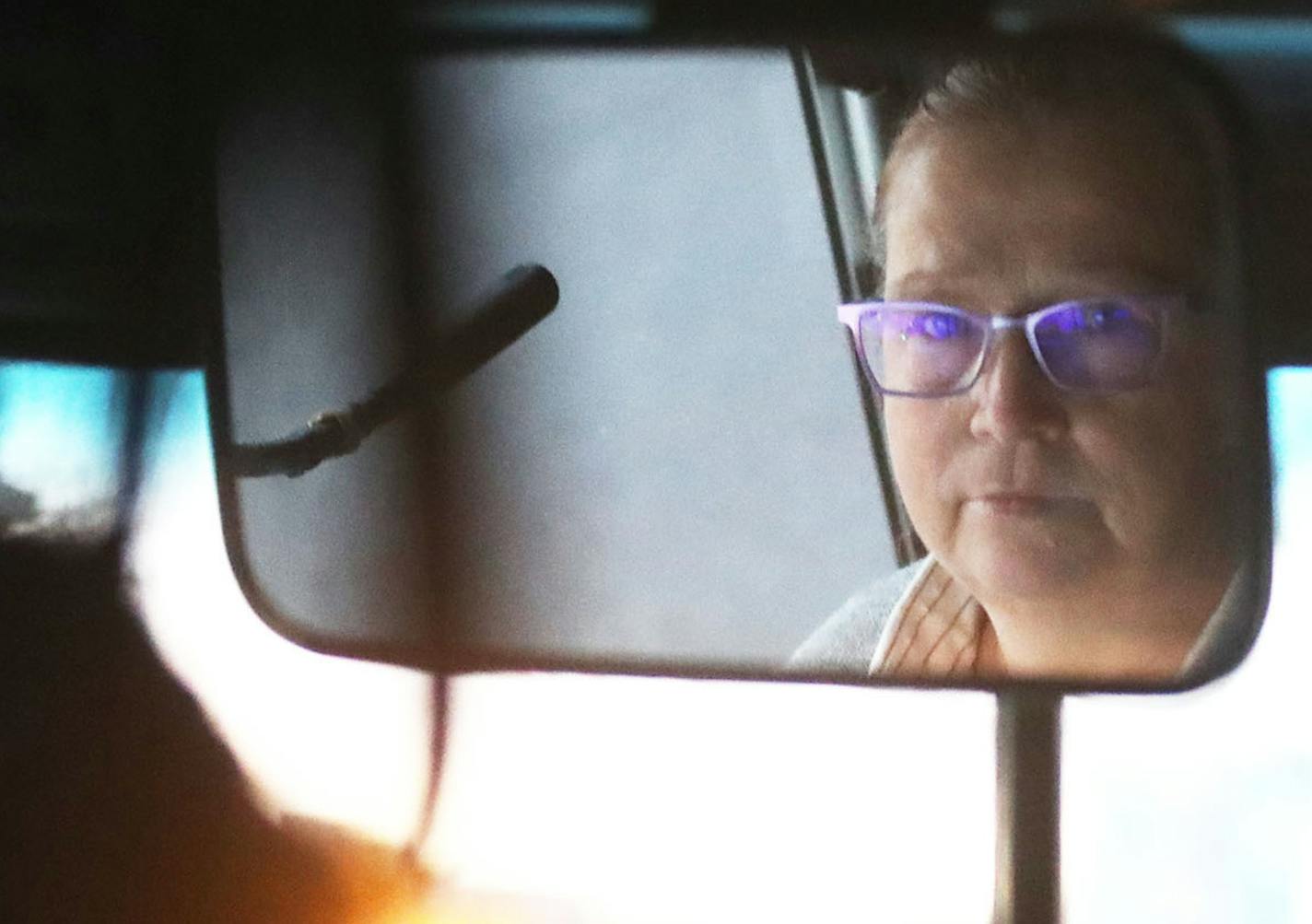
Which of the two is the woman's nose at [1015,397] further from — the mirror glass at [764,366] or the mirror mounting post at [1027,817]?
the mirror mounting post at [1027,817]

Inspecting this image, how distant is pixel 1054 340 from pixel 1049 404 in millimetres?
50

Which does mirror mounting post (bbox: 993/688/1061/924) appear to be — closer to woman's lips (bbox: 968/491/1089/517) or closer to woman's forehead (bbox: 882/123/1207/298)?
woman's lips (bbox: 968/491/1089/517)

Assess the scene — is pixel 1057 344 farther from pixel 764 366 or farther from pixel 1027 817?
pixel 1027 817

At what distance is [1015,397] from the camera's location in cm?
110

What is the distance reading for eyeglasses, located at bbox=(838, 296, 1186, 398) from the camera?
110cm

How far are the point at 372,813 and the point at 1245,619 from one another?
86 cm

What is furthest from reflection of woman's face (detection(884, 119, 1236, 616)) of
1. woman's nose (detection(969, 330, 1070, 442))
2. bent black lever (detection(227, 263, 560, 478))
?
bent black lever (detection(227, 263, 560, 478))

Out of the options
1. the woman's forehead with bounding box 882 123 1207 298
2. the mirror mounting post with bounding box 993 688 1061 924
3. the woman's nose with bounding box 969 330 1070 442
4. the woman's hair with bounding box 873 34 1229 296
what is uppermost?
the woman's hair with bounding box 873 34 1229 296

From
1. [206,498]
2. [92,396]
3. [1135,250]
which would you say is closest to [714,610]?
[1135,250]

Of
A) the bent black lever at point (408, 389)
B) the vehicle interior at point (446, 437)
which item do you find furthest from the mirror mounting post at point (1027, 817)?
the bent black lever at point (408, 389)

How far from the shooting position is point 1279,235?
3.84 ft

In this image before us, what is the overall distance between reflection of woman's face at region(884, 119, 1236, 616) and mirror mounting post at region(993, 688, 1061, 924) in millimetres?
161

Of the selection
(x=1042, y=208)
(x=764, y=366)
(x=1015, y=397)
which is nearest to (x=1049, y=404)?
(x=1015, y=397)

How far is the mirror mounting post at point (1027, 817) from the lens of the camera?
1.24 meters
